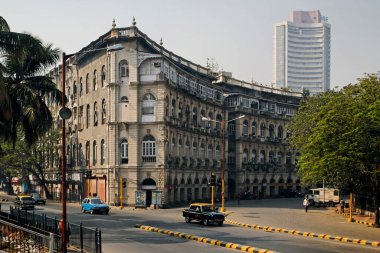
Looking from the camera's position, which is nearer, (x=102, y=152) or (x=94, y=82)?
(x=102, y=152)

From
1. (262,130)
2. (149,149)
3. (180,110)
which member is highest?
(180,110)

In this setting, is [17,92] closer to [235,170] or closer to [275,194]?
[235,170]

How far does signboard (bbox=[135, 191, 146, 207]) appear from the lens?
62.8 m

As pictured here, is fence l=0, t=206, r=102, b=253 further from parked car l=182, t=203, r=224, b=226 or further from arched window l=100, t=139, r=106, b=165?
arched window l=100, t=139, r=106, b=165

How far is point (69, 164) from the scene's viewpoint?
83125 mm

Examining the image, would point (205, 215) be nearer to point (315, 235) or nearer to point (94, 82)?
point (315, 235)

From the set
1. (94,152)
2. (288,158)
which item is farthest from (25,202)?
(288,158)

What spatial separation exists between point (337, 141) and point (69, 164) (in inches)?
2060

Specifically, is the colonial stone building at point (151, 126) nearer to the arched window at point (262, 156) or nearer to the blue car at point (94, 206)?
the arched window at point (262, 156)

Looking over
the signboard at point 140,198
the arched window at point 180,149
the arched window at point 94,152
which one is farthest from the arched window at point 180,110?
the signboard at point 140,198

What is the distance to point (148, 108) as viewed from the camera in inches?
2601

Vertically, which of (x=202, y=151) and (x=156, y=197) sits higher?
(x=202, y=151)

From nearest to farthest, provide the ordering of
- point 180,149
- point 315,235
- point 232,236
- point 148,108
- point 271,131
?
point 232,236 < point 315,235 < point 148,108 < point 180,149 < point 271,131

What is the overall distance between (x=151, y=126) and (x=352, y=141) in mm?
31006
